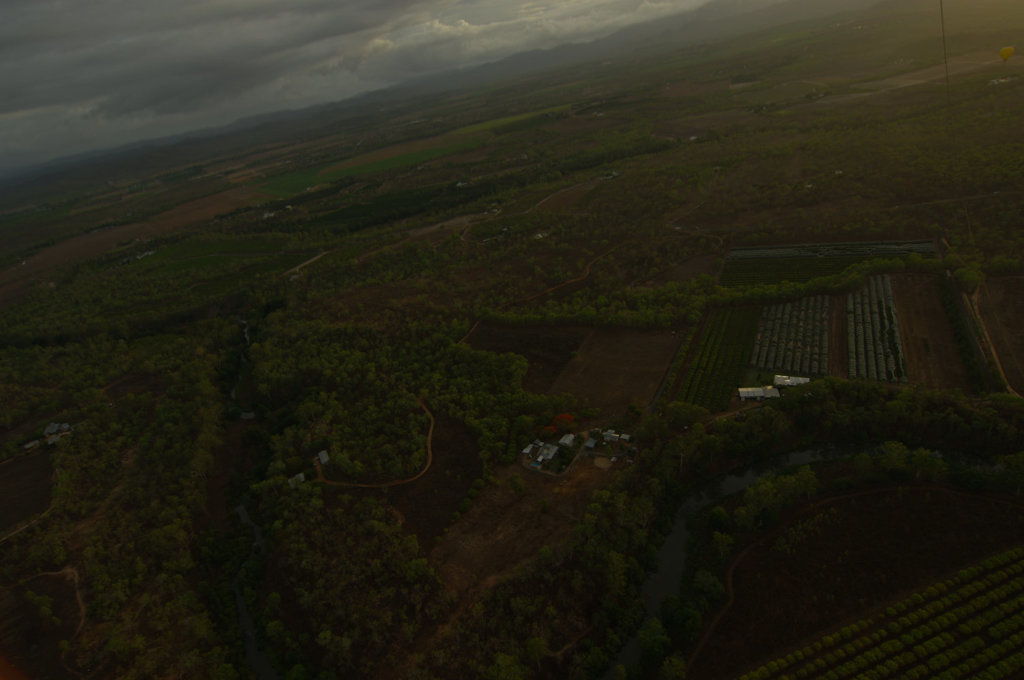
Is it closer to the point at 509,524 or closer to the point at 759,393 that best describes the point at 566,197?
the point at 759,393

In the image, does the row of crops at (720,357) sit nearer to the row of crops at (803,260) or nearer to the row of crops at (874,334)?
the row of crops at (874,334)

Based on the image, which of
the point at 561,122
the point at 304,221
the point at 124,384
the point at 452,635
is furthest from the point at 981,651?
the point at 561,122

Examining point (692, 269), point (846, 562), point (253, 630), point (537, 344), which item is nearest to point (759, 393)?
point (846, 562)

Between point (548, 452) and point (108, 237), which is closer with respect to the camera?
point (548, 452)

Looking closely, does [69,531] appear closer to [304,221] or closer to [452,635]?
[452,635]

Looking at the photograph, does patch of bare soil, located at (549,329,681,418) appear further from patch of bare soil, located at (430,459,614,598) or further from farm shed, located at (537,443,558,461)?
patch of bare soil, located at (430,459,614,598)

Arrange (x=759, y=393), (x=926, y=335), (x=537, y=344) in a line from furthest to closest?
(x=537, y=344) → (x=926, y=335) → (x=759, y=393)
